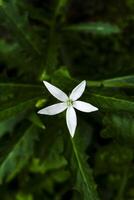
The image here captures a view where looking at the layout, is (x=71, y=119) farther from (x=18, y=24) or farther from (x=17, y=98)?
(x=18, y=24)

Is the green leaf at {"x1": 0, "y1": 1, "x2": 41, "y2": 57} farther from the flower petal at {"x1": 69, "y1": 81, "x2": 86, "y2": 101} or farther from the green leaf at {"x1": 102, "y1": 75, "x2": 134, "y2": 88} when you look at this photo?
the flower petal at {"x1": 69, "y1": 81, "x2": 86, "y2": 101}

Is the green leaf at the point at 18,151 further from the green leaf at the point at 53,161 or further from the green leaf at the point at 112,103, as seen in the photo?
the green leaf at the point at 112,103

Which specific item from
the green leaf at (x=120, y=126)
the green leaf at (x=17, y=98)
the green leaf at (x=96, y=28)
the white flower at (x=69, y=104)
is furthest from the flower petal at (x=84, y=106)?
the green leaf at (x=96, y=28)

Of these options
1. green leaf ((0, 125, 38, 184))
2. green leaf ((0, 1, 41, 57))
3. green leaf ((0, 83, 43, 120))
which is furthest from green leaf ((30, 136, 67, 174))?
green leaf ((0, 1, 41, 57))

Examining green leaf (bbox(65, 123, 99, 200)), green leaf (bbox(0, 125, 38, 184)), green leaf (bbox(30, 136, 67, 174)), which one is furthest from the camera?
green leaf (bbox(30, 136, 67, 174))

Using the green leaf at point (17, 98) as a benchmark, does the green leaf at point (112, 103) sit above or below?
below

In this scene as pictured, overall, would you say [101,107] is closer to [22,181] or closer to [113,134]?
[113,134]
